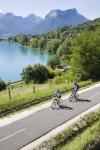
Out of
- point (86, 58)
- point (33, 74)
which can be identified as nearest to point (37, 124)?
point (86, 58)

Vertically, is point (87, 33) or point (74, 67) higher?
point (87, 33)

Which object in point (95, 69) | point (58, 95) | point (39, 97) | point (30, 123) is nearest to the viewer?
point (30, 123)

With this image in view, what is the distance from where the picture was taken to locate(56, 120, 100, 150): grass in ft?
60.0

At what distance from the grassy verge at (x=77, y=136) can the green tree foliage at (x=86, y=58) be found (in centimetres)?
2558

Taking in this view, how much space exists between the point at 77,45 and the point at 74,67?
3873 mm

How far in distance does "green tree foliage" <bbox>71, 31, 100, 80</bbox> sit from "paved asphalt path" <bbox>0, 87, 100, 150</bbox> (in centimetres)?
1868

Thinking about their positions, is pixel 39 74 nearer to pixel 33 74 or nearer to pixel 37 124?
pixel 33 74

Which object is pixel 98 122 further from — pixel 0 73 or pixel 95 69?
pixel 0 73

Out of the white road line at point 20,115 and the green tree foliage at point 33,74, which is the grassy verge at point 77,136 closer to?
the white road line at point 20,115

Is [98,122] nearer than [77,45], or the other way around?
[98,122]

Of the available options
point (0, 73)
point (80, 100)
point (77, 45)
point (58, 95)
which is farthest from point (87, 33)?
point (0, 73)

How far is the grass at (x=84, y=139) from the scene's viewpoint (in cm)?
1830

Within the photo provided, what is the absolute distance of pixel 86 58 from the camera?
5000 cm

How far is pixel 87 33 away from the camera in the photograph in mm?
51781
